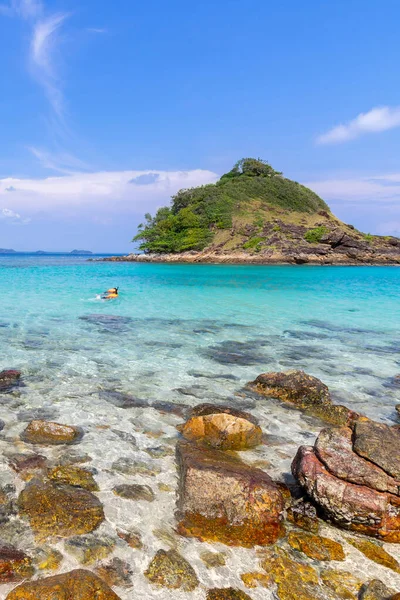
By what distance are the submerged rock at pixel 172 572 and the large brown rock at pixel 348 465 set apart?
2.38 meters

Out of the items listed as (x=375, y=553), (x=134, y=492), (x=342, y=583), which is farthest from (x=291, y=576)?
(x=134, y=492)

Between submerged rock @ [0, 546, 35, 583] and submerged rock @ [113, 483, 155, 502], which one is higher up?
submerged rock @ [0, 546, 35, 583]

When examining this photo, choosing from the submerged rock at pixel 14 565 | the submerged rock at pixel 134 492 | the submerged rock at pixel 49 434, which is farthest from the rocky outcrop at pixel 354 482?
the submerged rock at pixel 49 434

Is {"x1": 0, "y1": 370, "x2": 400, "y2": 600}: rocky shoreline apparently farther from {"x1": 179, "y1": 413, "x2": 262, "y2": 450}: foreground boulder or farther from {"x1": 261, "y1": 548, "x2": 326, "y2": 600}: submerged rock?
{"x1": 179, "y1": 413, "x2": 262, "y2": 450}: foreground boulder

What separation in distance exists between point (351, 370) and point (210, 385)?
483 cm

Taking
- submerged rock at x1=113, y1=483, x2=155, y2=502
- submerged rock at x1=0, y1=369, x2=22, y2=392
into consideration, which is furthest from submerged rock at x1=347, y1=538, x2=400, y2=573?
submerged rock at x1=0, y1=369, x2=22, y2=392

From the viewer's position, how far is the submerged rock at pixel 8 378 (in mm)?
9680

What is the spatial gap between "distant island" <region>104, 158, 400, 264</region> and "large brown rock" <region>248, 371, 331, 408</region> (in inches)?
2918

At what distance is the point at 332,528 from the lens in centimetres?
498

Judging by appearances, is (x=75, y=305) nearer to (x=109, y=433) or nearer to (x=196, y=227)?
(x=109, y=433)

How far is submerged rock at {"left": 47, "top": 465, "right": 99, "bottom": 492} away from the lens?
5.61 meters

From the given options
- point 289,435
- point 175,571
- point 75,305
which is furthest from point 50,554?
point 75,305

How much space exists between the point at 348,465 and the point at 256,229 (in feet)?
288

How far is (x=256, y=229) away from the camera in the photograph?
9025 cm
